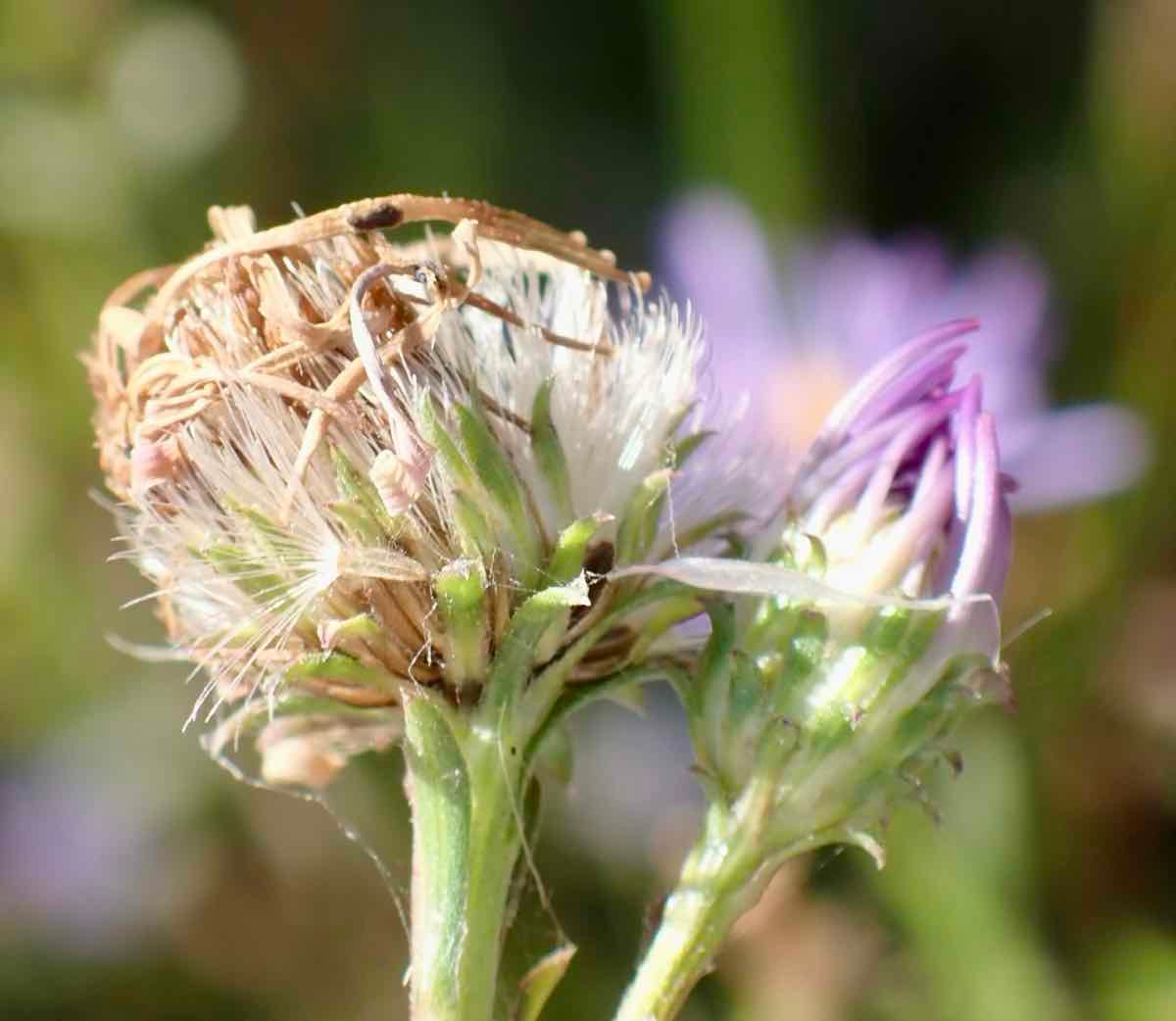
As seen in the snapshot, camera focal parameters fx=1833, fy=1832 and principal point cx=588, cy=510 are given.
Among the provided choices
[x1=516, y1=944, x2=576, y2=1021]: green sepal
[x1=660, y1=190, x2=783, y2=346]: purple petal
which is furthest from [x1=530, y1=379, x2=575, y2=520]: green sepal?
[x1=660, y1=190, x2=783, y2=346]: purple petal

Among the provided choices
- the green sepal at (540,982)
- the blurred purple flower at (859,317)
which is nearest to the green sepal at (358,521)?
the green sepal at (540,982)

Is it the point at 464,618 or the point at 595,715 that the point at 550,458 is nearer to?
the point at 464,618

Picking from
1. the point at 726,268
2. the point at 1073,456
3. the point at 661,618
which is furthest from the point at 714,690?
the point at 726,268

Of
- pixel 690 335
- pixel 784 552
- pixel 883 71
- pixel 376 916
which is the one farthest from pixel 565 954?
pixel 883 71

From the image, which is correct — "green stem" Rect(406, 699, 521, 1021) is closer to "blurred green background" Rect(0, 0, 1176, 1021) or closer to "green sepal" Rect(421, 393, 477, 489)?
"green sepal" Rect(421, 393, 477, 489)

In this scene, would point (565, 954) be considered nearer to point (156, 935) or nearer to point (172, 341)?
point (172, 341)
